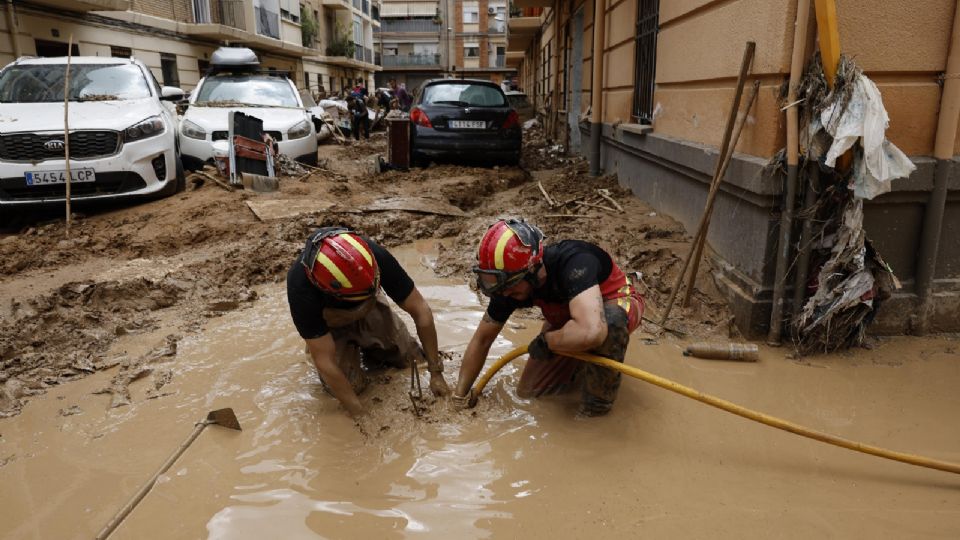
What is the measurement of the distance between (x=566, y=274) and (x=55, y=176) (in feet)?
20.2

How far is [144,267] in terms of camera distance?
519 centimetres

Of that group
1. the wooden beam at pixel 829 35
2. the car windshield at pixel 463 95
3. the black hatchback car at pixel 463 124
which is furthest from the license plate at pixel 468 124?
the wooden beam at pixel 829 35

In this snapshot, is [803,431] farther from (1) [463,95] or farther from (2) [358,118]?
(2) [358,118]

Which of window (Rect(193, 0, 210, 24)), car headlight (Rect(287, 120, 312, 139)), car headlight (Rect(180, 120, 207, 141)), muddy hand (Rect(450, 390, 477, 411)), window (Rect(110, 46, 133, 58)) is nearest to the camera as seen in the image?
muddy hand (Rect(450, 390, 477, 411))

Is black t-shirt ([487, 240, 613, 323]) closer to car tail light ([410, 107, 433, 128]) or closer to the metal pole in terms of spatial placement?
the metal pole

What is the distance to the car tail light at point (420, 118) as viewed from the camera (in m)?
9.46

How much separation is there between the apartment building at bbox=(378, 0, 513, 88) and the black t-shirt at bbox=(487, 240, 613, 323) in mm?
52098

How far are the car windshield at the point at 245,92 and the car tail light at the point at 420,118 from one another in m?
1.75

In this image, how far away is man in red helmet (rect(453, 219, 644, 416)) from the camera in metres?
2.67

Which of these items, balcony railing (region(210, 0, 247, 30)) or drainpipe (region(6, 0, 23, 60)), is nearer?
drainpipe (region(6, 0, 23, 60))

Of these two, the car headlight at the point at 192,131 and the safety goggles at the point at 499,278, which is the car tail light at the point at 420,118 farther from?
the safety goggles at the point at 499,278

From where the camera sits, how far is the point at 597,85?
8.02 m

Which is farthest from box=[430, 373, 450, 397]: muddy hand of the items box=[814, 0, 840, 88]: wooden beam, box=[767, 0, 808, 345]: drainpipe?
box=[814, 0, 840, 88]: wooden beam

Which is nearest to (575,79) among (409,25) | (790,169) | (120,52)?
(790,169)
